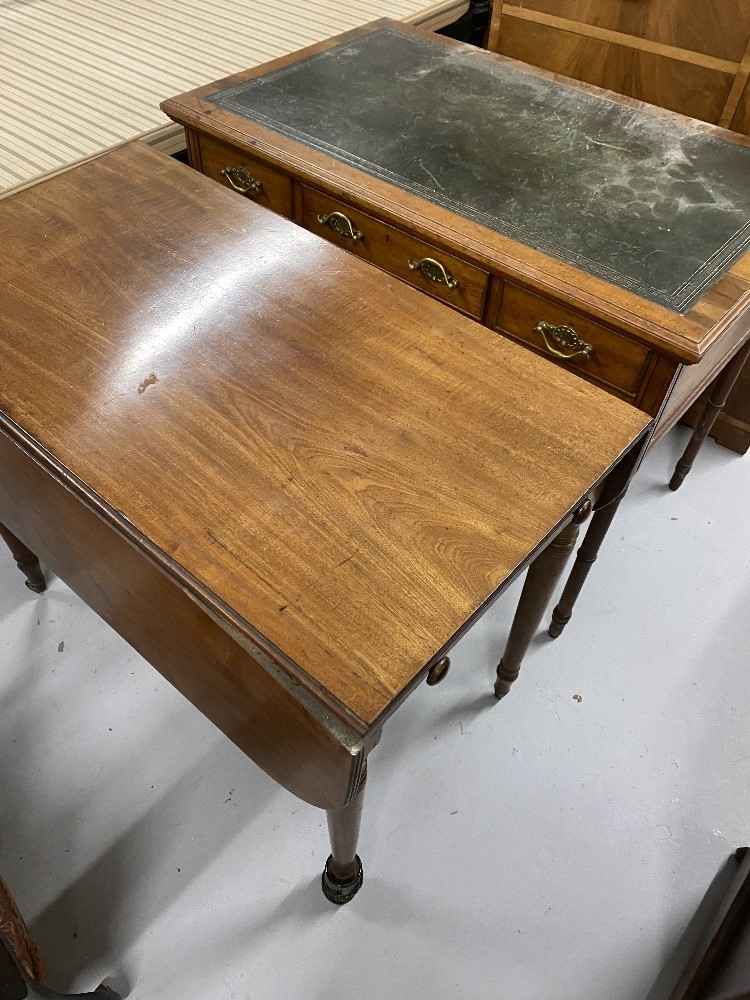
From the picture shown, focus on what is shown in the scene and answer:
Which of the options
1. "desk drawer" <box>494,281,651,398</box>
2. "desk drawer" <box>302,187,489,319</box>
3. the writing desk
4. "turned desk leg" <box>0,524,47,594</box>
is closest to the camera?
the writing desk

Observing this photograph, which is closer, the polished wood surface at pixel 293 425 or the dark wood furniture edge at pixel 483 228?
the polished wood surface at pixel 293 425

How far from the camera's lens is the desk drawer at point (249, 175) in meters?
1.46

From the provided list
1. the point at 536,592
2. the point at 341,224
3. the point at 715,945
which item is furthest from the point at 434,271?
the point at 715,945

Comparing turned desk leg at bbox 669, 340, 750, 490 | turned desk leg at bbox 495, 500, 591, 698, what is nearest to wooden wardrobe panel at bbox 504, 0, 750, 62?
turned desk leg at bbox 669, 340, 750, 490

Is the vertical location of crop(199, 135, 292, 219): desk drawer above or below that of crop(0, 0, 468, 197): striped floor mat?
above

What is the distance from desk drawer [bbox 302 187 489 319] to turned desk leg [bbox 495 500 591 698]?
0.44 meters

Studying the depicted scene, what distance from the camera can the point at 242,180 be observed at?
60.0 inches

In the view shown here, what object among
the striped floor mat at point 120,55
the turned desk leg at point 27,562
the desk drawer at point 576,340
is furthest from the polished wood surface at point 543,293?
the turned desk leg at point 27,562

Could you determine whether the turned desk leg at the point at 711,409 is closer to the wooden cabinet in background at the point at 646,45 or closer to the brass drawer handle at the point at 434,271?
the wooden cabinet in background at the point at 646,45

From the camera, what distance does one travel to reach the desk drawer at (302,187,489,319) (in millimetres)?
1274

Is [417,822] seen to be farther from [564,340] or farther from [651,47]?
[651,47]

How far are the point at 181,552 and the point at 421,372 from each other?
41cm

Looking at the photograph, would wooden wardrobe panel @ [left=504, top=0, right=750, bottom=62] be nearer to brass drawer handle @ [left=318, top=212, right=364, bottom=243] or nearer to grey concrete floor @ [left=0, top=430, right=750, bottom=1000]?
brass drawer handle @ [left=318, top=212, right=364, bottom=243]

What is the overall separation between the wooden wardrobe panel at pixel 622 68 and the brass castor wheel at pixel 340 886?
1.73 meters
